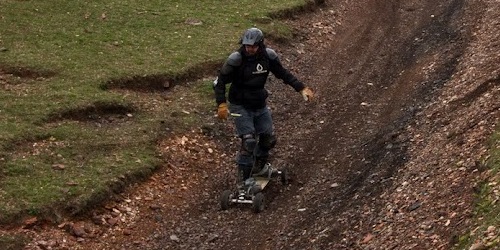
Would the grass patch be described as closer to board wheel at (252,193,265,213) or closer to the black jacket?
board wheel at (252,193,265,213)

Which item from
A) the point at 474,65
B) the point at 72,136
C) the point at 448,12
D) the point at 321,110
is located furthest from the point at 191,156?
the point at 448,12

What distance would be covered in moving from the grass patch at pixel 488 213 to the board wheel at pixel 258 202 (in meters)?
4.54

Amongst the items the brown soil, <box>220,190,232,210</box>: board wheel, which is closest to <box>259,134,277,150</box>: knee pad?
the brown soil

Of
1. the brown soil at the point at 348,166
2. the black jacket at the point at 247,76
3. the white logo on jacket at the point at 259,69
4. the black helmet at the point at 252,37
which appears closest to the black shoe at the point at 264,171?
the brown soil at the point at 348,166

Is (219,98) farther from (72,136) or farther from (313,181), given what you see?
(72,136)

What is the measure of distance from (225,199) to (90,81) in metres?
6.90

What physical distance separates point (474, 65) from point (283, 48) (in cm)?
707

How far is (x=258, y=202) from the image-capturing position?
14.9 m

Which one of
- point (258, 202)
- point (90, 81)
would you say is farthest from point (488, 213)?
point (90, 81)

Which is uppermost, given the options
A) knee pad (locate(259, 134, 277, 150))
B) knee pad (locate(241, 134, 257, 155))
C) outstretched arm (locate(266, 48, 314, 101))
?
outstretched arm (locate(266, 48, 314, 101))

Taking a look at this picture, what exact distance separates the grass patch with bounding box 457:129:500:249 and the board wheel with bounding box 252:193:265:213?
4538 mm

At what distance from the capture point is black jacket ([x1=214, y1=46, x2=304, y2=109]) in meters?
15.0

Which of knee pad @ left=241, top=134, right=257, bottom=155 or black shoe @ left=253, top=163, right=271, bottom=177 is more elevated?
knee pad @ left=241, top=134, right=257, bottom=155

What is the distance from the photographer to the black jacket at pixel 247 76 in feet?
49.1
